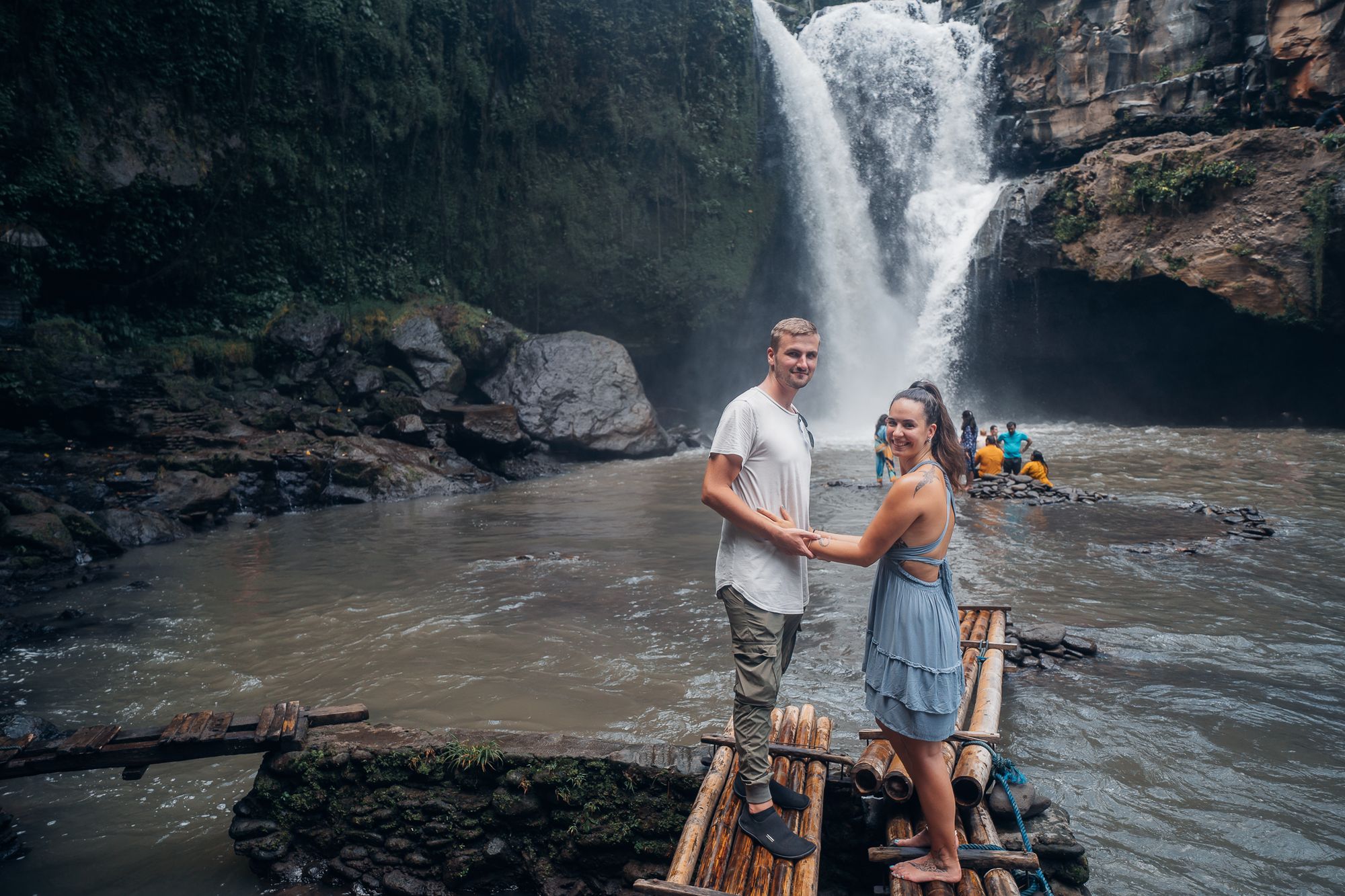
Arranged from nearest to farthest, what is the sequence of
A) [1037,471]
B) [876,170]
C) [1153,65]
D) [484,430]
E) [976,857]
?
[976,857] < [1037,471] < [484,430] < [1153,65] < [876,170]

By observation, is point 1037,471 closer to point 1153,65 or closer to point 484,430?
point 484,430

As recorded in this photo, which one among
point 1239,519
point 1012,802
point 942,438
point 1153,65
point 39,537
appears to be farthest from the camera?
point 1153,65

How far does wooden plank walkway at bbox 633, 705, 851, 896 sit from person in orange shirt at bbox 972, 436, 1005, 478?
10521mm

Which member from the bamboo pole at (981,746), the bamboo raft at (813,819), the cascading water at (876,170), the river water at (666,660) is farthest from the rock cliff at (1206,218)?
the bamboo raft at (813,819)

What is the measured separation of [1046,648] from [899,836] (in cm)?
324

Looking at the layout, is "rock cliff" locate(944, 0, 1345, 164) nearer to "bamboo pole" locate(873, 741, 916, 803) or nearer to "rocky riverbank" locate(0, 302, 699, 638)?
"rocky riverbank" locate(0, 302, 699, 638)

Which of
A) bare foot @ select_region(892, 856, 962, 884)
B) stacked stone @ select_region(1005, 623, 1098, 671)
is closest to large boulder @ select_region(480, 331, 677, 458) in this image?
stacked stone @ select_region(1005, 623, 1098, 671)

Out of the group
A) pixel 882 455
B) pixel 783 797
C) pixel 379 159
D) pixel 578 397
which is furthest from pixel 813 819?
pixel 379 159

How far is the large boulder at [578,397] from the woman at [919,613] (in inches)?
610

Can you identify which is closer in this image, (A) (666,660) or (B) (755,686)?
(B) (755,686)

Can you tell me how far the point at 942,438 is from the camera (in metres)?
2.94

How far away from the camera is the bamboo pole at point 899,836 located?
8.95ft

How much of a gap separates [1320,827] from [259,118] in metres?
19.4

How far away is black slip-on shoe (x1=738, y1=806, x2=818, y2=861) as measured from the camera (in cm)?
282
